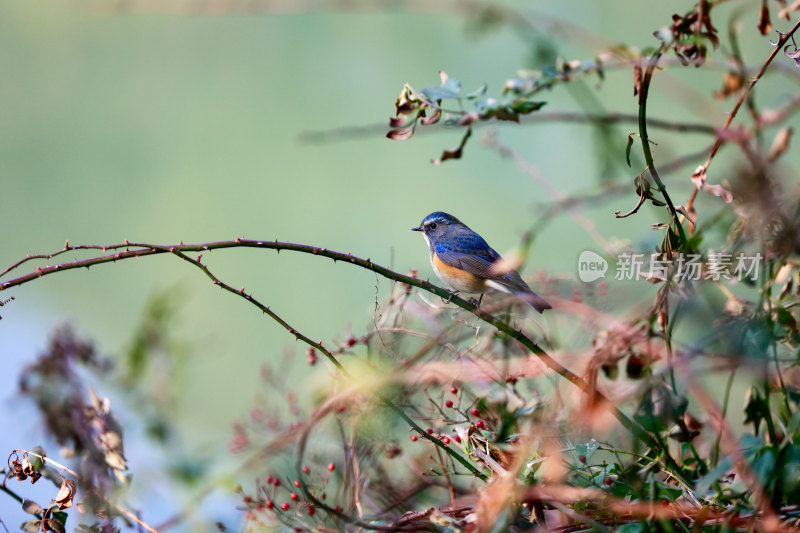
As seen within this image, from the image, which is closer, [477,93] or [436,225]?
[477,93]

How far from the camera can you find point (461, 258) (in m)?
1.86

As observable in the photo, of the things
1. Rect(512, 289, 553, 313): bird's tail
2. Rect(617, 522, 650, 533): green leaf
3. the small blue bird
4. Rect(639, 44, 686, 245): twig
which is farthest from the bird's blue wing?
Rect(617, 522, 650, 533): green leaf

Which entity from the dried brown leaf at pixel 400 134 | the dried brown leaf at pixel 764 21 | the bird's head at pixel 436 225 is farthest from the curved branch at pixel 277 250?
the bird's head at pixel 436 225

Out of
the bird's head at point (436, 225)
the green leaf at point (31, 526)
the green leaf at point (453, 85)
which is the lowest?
the green leaf at point (31, 526)

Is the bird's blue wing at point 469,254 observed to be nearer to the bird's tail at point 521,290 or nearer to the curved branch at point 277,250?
the bird's tail at point 521,290

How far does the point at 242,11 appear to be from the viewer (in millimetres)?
807

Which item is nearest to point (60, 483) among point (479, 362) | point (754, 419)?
point (479, 362)

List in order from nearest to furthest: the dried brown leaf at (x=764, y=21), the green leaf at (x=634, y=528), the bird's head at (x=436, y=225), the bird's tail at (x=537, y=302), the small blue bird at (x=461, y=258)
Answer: the green leaf at (x=634, y=528) → the dried brown leaf at (x=764, y=21) → the bird's tail at (x=537, y=302) → the small blue bird at (x=461, y=258) → the bird's head at (x=436, y=225)

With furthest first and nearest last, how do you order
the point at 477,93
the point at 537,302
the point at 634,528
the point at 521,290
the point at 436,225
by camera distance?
the point at 436,225
the point at 521,290
the point at 537,302
the point at 477,93
the point at 634,528

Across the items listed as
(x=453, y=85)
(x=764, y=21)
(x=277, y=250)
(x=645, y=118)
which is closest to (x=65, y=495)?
(x=277, y=250)

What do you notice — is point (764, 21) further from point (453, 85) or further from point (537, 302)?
point (537, 302)

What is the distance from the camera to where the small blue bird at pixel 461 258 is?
1804 mm

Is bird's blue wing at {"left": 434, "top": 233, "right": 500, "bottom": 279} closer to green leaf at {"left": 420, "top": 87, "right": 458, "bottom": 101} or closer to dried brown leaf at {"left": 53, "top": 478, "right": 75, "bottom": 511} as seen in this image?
green leaf at {"left": 420, "top": 87, "right": 458, "bottom": 101}

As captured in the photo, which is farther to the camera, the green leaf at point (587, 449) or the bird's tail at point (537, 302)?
the bird's tail at point (537, 302)
